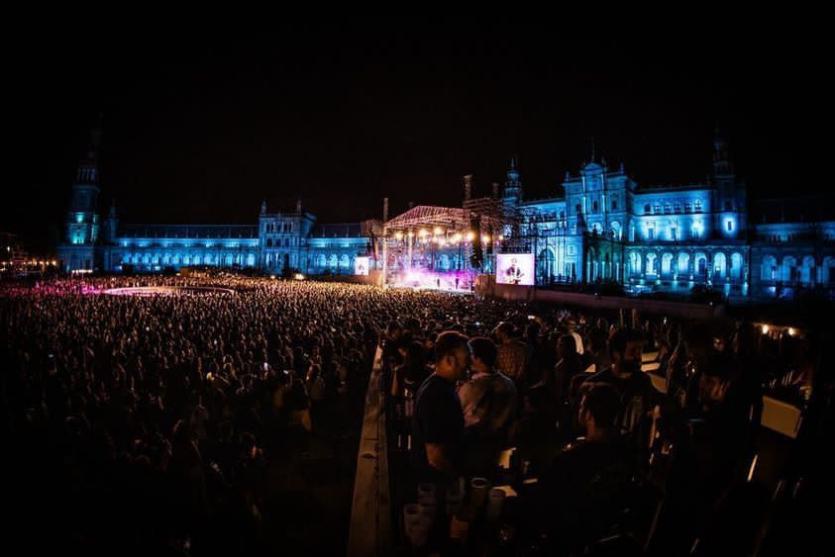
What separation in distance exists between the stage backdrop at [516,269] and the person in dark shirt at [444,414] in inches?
927

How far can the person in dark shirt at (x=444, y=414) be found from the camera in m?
2.82

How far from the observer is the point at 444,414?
9.27 ft

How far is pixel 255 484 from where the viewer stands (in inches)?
173

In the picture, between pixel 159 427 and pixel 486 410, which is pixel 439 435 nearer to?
pixel 486 410

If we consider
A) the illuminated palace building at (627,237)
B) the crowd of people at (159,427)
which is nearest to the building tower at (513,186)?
the illuminated palace building at (627,237)

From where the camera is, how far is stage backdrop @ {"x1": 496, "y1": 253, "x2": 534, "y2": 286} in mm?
26250

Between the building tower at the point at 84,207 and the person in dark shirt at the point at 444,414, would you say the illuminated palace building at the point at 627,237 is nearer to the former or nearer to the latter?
the person in dark shirt at the point at 444,414

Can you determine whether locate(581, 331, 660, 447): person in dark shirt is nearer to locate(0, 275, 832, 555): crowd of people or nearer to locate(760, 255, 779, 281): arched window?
locate(0, 275, 832, 555): crowd of people

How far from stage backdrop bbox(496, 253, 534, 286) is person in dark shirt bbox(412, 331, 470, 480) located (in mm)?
23550

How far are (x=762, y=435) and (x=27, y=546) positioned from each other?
21.4 feet

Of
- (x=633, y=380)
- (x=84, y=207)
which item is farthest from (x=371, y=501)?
(x=84, y=207)

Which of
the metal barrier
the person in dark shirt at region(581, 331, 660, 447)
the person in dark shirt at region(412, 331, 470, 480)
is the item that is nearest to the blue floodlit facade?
the metal barrier

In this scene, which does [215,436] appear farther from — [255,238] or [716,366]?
[255,238]

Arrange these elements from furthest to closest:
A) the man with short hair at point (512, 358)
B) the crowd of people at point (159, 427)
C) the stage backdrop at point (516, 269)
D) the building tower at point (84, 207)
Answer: the building tower at point (84, 207) < the stage backdrop at point (516, 269) < the man with short hair at point (512, 358) < the crowd of people at point (159, 427)
